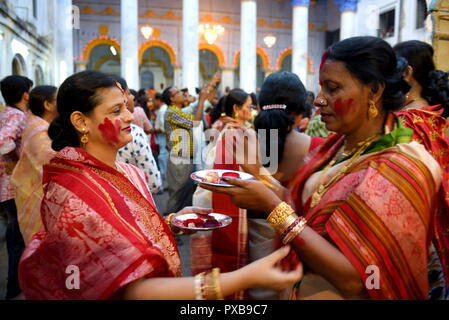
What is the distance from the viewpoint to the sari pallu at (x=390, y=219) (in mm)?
1190

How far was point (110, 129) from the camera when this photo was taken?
64.6 inches

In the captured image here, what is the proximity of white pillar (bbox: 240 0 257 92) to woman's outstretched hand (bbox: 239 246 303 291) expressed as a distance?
14816 millimetres

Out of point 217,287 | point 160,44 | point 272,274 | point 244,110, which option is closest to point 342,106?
point 272,274

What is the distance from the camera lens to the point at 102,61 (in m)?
21.5

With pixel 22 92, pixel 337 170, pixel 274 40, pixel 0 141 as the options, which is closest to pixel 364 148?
pixel 337 170

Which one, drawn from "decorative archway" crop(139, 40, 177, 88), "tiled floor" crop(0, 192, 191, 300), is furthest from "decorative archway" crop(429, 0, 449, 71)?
"decorative archway" crop(139, 40, 177, 88)

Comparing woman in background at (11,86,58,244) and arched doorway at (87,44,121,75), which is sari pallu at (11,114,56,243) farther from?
arched doorway at (87,44,121,75)

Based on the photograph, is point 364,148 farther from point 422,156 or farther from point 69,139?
point 69,139

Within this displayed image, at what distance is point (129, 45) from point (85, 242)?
13510 millimetres

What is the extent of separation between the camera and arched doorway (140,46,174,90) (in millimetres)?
22047

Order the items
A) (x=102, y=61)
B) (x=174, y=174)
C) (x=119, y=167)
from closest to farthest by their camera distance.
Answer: (x=119, y=167), (x=174, y=174), (x=102, y=61)

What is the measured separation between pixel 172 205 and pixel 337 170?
13.0ft

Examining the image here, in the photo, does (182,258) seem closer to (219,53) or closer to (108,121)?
(108,121)

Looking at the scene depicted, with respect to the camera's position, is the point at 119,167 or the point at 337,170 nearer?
the point at 337,170
